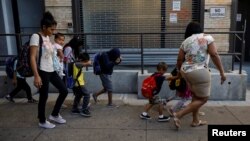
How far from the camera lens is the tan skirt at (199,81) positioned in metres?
3.90

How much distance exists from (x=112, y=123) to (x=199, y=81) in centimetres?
154

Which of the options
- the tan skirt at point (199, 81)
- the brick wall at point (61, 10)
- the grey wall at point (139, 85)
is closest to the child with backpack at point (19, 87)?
the grey wall at point (139, 85)

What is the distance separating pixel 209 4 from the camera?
7.07m

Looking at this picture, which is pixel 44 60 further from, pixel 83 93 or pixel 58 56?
pixel 83 93

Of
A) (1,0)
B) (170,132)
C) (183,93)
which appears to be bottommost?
(170,132)

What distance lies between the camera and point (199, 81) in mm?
3910

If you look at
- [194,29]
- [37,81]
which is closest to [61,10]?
[37,81]

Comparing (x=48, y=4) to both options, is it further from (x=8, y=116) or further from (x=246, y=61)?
(x=246, y=61)

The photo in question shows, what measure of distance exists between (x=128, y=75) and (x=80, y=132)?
217 cm

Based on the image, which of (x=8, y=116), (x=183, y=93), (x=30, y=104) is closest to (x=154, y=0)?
(x=183, y=93)

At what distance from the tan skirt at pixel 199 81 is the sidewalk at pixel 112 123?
2.04 feet

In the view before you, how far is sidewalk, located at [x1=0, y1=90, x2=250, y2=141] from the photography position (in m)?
4.09

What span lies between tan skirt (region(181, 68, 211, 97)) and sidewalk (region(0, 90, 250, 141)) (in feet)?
2.04

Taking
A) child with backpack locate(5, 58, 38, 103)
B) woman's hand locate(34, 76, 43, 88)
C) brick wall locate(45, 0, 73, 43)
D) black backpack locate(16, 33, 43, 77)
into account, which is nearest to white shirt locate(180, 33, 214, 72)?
woman's hand locate(34, 76, 43, 88)
